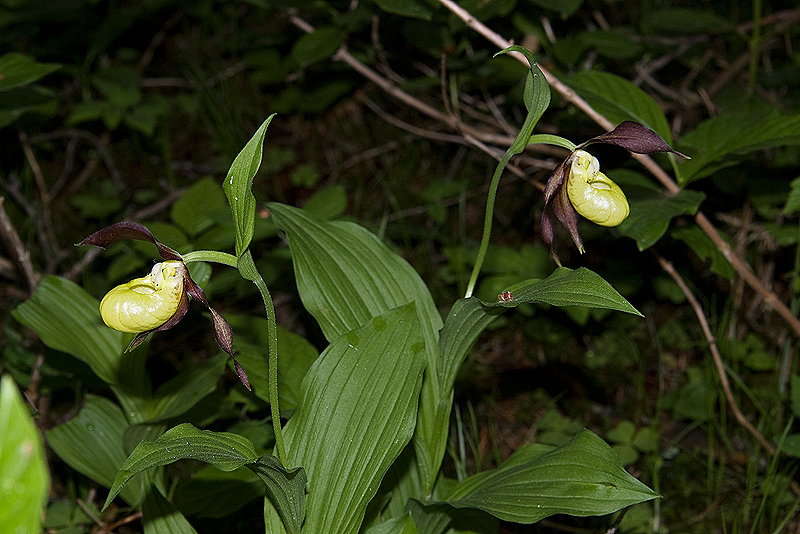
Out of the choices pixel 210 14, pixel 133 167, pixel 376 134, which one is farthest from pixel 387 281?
pixel 210 14

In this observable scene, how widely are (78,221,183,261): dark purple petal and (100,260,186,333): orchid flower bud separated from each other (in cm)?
3

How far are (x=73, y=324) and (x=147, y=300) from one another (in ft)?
2.50

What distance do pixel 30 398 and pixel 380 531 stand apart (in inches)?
45.7

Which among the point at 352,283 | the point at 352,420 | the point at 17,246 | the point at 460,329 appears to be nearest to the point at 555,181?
the point at 460,329

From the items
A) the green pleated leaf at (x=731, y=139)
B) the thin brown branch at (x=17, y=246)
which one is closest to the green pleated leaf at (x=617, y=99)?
the green pleated leaf at (x=731, y=139)

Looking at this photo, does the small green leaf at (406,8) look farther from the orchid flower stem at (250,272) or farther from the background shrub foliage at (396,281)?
the orchid flower stem at (250,272)

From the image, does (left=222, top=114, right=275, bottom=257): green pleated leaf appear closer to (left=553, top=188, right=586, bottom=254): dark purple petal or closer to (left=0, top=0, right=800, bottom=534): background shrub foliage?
(left=0, top=0, right=800, bottom=534): background shrub foliage

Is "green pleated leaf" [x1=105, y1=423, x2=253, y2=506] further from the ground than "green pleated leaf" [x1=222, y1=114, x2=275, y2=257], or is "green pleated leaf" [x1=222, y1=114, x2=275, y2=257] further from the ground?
"green pleated leaf" [x1=222, y1=114, x2=275, y2=257]

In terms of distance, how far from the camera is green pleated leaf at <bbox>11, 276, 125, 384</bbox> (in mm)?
1648

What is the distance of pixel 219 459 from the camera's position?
1062mm

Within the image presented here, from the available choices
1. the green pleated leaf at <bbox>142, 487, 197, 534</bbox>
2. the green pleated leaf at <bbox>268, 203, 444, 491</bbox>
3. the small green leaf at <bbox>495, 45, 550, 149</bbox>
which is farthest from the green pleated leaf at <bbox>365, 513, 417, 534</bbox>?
the small green leaf at <bbox>495, 45, 550, 149</bbox>

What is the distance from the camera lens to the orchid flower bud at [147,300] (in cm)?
107

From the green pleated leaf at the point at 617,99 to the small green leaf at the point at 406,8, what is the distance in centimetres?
52

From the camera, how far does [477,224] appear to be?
2799mm
